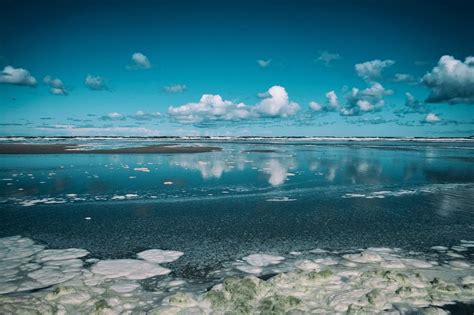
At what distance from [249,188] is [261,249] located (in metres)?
6.75

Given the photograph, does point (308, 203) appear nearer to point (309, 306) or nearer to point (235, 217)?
point (235, 217)

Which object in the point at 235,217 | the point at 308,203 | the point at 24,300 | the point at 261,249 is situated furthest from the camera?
the point at 308,203

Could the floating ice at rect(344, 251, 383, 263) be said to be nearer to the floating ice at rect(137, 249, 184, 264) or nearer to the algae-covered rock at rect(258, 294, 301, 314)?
the algae-covered rock at rect(258, 294, 301, 314)

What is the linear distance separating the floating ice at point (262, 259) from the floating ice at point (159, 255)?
1.31m

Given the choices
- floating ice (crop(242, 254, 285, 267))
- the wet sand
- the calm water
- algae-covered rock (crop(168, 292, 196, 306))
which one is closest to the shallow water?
the calm water

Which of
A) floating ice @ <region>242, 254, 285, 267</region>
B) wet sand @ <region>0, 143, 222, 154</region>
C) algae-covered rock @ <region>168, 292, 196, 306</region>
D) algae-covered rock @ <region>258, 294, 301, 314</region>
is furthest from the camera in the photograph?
wet sand @ <region>0, 143, 222, 154</region>

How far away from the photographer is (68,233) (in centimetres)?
743

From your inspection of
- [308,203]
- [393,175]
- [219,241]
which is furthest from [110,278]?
[393,175]

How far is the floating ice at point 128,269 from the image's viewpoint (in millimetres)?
5254

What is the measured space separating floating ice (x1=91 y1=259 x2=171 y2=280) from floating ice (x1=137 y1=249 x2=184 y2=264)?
7.1 inches

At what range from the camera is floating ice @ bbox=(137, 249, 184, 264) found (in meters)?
5.90

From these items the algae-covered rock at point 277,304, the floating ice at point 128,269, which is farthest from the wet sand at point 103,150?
the algae-covered rock at point 277,304

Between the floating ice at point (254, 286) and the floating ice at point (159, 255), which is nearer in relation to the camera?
the floating ice at point (254, 286)

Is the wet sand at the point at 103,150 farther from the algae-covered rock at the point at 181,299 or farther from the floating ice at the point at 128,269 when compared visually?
the algae-covered rock at the point at 181,299
